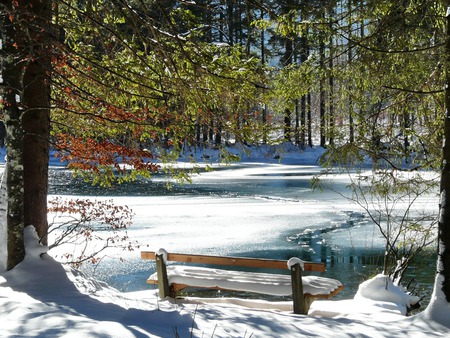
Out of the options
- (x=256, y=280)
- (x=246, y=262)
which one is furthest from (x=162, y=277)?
(x=256, y=280)

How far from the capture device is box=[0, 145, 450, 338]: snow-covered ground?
5199 mm

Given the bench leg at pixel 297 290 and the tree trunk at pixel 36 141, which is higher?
the tree trunk at pixel 36 141

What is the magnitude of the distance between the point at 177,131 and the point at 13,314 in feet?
14.6

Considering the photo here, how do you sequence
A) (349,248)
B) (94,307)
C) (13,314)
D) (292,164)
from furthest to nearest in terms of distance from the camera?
(292,164) → (349,248) → (94,307) → (13,314)

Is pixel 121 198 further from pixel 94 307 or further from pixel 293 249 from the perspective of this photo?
pixel 94 307

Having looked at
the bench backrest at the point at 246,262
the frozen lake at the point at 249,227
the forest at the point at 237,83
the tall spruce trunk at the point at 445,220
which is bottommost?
the frozen lake at the point at 249,227

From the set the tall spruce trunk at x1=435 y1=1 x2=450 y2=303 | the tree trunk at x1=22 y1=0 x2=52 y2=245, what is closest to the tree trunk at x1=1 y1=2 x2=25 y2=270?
the tree trunk at x1=22 y1=0 x2=52 y2=245

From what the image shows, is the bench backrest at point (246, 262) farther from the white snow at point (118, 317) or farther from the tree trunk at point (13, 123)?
the tree trunk at point (13, 123)

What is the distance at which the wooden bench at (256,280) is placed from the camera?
774 cm

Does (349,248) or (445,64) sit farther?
(349,248)

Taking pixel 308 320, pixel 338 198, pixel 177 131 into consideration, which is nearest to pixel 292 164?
pixel 338 198

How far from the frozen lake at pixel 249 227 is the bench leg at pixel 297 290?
310 centimetres

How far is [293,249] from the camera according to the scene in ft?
46.5

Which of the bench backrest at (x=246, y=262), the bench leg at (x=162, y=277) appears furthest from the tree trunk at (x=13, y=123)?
the bench backrest at (x=246, y=262)
